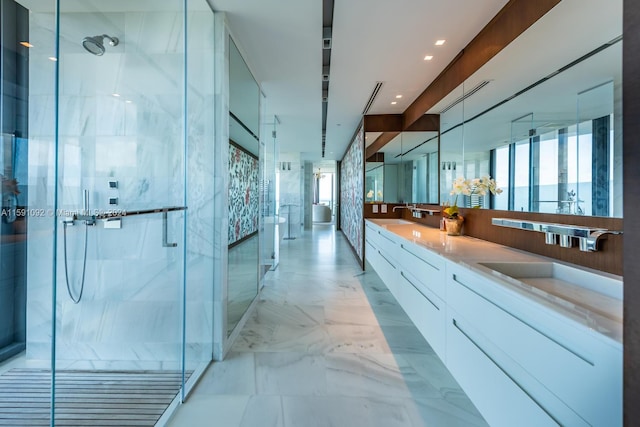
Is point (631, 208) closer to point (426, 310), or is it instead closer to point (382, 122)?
point (426, 310)

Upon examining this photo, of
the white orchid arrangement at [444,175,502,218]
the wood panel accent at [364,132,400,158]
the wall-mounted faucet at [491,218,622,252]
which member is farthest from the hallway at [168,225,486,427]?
the wood panel accent at [364,132,400,158]

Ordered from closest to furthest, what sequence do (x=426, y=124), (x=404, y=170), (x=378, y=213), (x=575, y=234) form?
(x=575, y=234) < (x=426, y=124) < (x=404, y=170) < (x=378, y=213)

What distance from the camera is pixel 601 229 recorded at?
1.40 meters

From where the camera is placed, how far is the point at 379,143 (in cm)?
541

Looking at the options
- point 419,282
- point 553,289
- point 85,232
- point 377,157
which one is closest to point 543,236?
point 553,289

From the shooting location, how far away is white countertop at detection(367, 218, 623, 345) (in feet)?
2.91

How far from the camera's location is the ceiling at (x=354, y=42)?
2363mm

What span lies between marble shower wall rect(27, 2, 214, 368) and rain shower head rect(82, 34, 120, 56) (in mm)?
36

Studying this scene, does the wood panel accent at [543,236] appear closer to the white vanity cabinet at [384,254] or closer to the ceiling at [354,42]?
the white vanity cabinet at [384,254]

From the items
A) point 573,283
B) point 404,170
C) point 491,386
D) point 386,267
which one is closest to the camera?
point 491,386

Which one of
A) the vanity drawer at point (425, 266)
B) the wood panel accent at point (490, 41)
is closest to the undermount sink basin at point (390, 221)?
the wood panel accent at point (490, 41)

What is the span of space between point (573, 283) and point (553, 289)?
193 mm

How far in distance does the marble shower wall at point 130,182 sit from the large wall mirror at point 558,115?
2290 millimetres

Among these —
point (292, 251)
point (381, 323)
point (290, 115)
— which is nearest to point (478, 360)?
point (381, 323)
